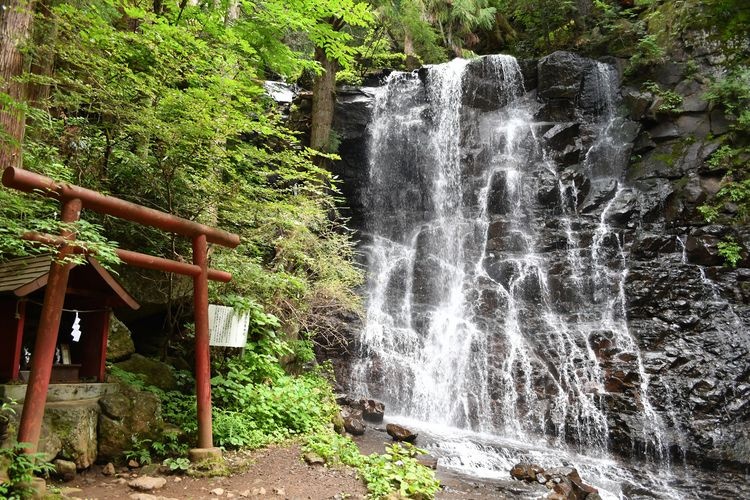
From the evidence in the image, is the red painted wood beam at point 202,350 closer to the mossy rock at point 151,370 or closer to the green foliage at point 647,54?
the mossy rock at point 151,370

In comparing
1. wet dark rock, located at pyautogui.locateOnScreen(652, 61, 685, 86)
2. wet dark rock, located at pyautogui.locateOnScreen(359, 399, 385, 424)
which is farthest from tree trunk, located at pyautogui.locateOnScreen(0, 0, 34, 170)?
wet dark rock, located at pyautogui.locateOnScreen(652, 61, 685, 86)

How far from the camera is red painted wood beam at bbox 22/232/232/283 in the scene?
3980 mm

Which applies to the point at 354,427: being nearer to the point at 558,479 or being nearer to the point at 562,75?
the point at 558,479

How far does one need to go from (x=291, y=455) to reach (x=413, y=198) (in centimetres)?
1194

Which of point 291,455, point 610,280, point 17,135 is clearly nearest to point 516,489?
point 291,455

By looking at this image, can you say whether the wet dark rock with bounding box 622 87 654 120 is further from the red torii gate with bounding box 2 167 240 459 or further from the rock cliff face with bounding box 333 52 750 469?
the red torii gate with bounding box 2 167 240 459

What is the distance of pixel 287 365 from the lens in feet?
30.6

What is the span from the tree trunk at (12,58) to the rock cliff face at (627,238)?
8636 millimetres

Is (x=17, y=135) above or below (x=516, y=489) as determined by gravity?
above

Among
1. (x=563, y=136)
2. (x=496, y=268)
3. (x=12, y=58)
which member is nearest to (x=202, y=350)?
(x=12, y=58)

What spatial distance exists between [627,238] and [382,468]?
420 inches

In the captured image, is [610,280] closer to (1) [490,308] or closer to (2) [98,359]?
(1) [490,308]

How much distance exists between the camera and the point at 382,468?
5.94 m

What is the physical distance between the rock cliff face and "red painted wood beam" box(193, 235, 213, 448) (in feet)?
21.6
